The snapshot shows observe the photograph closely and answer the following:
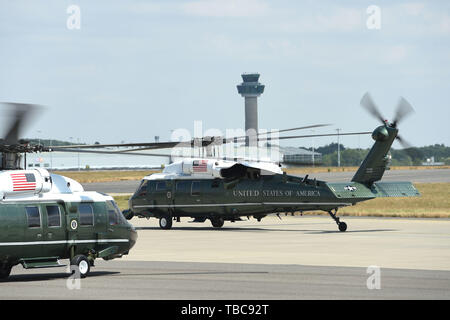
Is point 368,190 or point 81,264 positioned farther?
point 368,190

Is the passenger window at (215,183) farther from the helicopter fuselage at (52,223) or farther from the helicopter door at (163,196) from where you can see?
the helicopter fuselage at (52,223)

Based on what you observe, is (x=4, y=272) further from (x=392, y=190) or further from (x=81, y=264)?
(x=392, y=190)

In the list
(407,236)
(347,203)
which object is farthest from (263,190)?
(407,236)

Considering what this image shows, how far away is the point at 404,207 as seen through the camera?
57812 mm

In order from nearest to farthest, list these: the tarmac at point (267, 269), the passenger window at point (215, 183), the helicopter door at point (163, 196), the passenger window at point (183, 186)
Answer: the tarmac at point (267, 269), the passenger window at point (215, 183), the passenger window at point (183, 186), the helicopter door at point (163, 196)

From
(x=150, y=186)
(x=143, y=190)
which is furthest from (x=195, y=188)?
(x=143, y=190)

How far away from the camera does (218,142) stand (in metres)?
32.0

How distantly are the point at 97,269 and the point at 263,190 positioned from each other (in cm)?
1539

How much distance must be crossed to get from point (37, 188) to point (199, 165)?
724 inches

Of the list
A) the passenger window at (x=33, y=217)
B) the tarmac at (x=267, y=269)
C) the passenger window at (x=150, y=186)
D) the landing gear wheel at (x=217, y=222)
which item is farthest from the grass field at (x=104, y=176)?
the passenger window at (x=33, y=217)

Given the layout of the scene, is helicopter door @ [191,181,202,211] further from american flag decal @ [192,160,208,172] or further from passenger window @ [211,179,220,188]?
american flag decal @ [192,160,208,172]

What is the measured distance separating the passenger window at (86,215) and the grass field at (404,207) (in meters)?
28.2

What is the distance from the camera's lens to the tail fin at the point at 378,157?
37.3m

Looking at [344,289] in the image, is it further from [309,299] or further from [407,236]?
[407,236]
